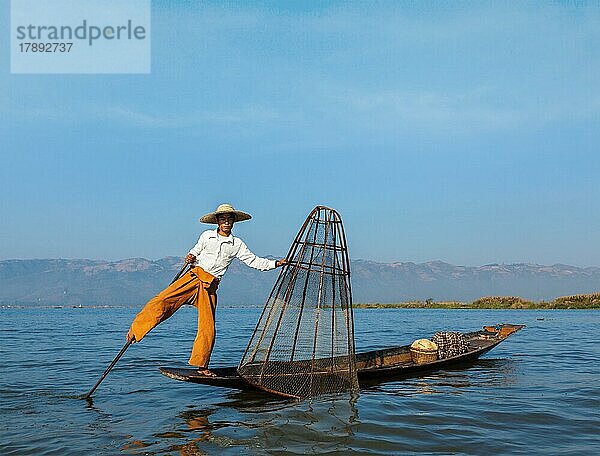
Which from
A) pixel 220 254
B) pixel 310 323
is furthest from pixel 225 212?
pixel 310 323

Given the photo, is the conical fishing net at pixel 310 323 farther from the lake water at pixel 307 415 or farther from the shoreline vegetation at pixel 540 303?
the shoreline vegetation at pixel 540 303

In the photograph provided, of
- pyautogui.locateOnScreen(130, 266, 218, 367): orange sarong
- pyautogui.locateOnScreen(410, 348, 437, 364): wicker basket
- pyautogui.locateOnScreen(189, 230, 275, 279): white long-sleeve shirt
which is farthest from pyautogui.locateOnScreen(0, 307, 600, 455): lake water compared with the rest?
pyautogui.locateOnScreen(189, 230, 275, 279): white long-sleeve shirt

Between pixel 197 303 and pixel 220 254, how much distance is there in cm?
80

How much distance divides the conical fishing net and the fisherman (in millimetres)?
419

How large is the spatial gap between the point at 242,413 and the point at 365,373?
8.22ft

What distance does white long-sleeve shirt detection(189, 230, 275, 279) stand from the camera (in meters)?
8.15

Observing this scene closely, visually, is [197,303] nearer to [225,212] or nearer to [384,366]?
[225,212]

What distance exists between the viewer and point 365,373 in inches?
364

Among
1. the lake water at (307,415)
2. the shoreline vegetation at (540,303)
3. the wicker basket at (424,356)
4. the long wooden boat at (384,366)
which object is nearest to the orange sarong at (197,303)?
the long wooden boat at (384,366)

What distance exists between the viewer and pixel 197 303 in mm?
8266

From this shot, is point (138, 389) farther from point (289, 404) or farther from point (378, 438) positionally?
point (378, 438)

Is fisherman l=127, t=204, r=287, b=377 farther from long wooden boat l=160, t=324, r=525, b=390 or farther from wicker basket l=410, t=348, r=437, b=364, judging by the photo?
wicker basket l=410, t=348, r=437, b=364

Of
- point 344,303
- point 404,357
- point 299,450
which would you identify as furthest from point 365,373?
point 299,450

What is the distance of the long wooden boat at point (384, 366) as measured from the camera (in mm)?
7637
